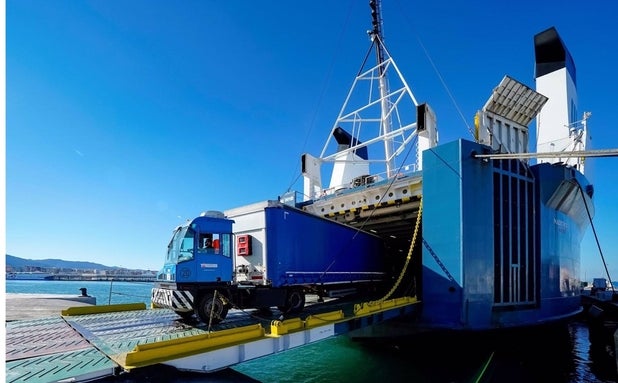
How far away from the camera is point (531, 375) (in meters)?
12.5

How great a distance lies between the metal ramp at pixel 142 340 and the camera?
18.7ft

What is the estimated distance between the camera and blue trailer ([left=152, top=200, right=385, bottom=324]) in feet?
30.2

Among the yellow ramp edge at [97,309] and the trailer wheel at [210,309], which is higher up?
the trailer wheel at [210,309]

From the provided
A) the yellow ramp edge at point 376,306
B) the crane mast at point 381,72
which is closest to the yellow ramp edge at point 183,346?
the yellow ramp edge at point 376,306

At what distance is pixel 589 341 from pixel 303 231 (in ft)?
64.1

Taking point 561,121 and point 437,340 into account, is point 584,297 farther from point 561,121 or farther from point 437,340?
point 437,340

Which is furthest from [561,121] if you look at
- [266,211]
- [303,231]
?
[266,211]

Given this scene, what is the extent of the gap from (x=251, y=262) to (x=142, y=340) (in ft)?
13.2

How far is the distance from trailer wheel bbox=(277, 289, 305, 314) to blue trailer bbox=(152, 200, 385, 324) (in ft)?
0.11

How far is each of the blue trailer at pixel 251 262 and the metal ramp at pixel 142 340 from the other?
2.25 ft

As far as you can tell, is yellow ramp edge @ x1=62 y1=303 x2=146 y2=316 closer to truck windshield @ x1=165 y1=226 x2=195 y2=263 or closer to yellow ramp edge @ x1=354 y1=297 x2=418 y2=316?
truck windshield @ x1=165 y1=226 x2=195 y2=263

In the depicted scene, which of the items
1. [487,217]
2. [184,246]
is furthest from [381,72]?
[184,246]

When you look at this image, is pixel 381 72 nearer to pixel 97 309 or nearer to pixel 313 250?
pixel 313 250

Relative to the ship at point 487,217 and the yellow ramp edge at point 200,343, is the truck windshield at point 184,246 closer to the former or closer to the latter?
the yellow ramp edge at point 200,343
